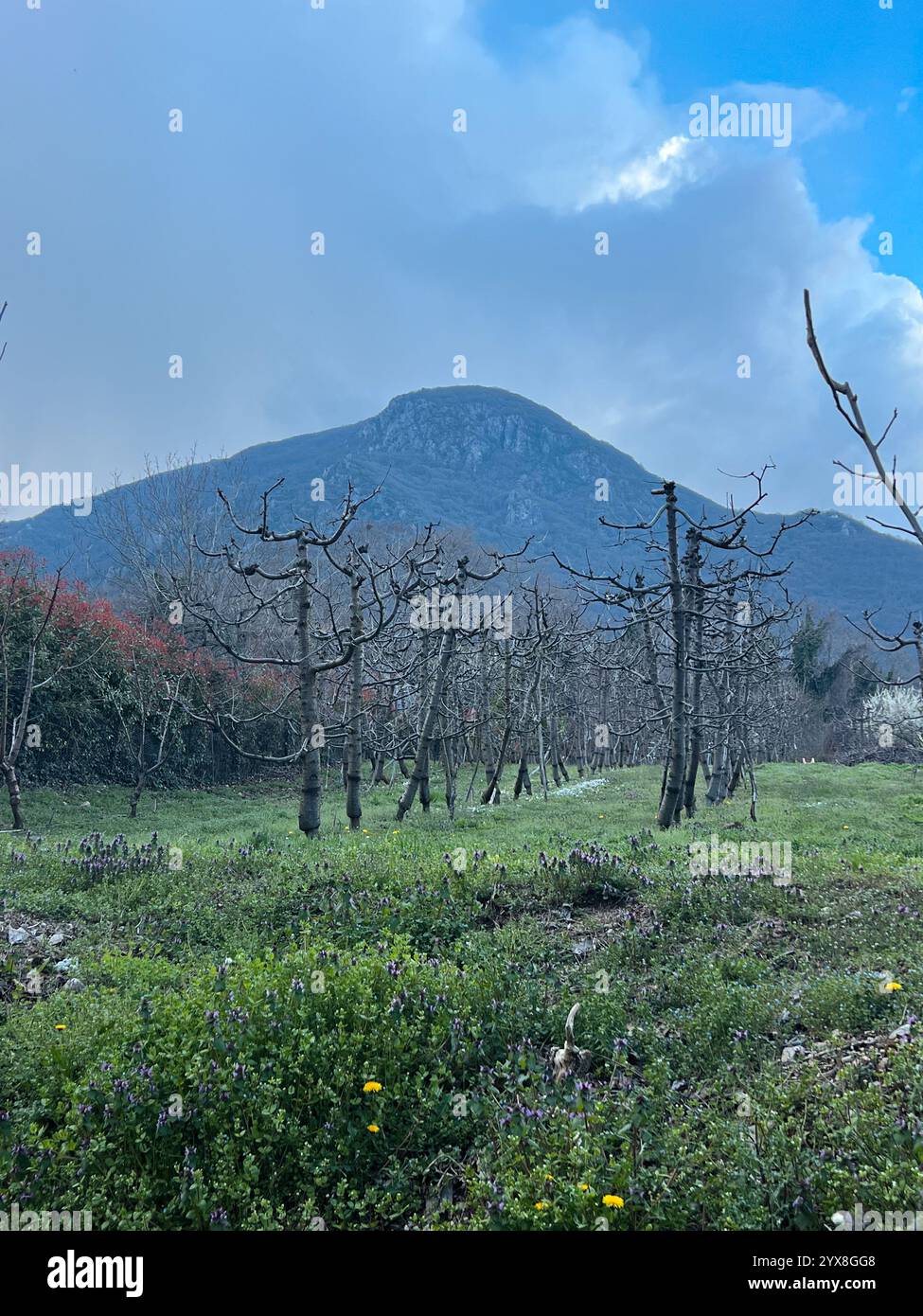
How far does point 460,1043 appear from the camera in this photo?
Answer: 4762mm

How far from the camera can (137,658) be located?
24797 mm

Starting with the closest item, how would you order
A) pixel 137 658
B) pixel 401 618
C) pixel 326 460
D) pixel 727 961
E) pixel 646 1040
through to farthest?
1. pixel 646 1040
2. pixel 727 961
3. pixel 401 618
4. pixel 137 658
5. pixel 326 460

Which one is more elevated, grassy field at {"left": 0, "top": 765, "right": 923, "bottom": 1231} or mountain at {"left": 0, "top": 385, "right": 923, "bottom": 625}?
mountain at {"left": 0, "top": 385, "right": 923, "bottom": 625}

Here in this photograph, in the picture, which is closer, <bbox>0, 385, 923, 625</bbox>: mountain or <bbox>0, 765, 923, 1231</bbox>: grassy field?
<bbox>0, 765, 923, 1231</bbox>: grassy field

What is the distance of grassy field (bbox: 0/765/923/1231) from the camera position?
136 inches

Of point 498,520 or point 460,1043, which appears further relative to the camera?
point 498,520

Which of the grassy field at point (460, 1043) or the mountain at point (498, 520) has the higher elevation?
the mountain at point (498, 520)

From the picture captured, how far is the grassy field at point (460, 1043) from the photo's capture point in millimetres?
3451

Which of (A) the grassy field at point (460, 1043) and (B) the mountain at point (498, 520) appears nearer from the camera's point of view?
(A) the grassy field at point (460, 1043)

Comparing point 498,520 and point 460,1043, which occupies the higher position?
point 498,520
